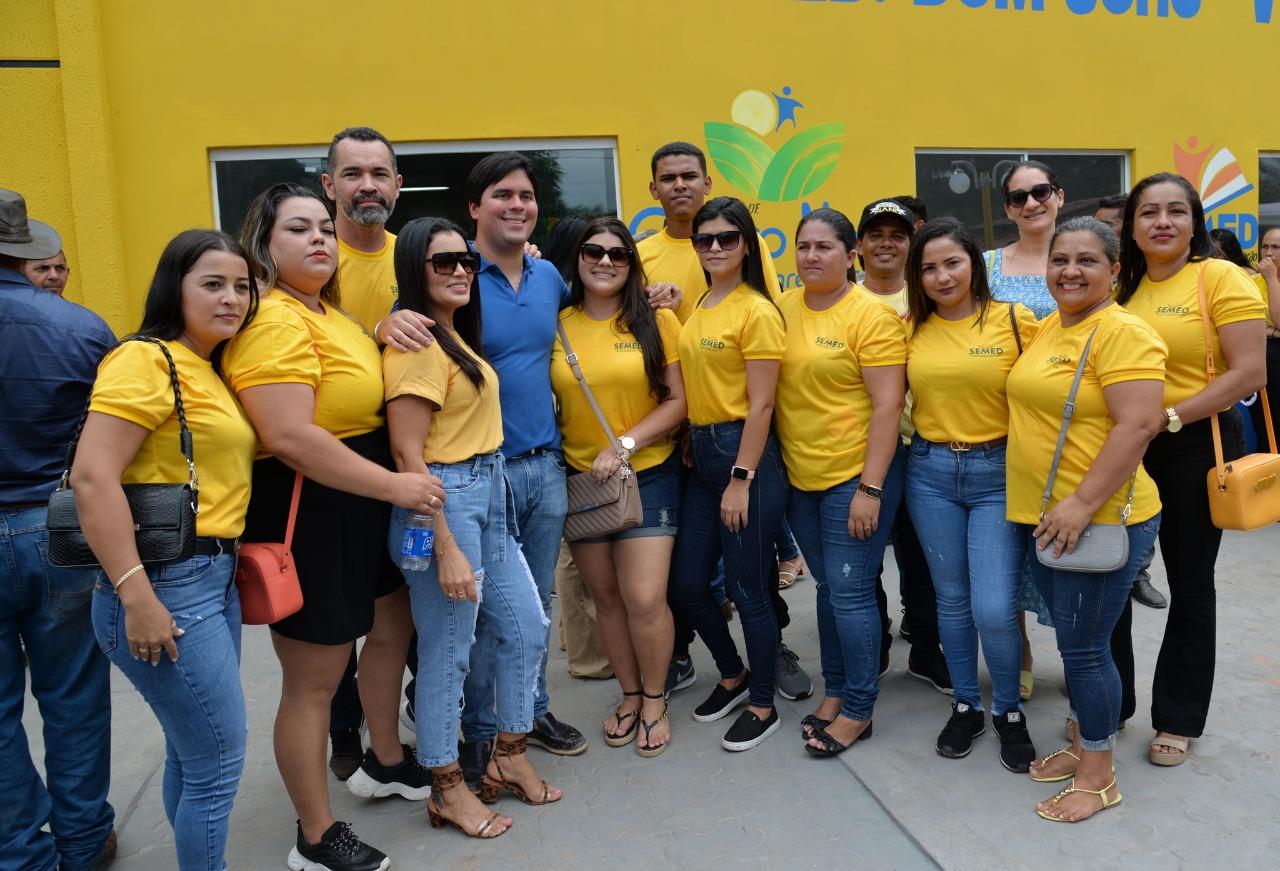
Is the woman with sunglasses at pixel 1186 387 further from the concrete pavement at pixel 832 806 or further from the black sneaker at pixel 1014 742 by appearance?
the black sneaker at pixel 1014 742

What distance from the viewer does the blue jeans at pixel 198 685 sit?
7.39 ft

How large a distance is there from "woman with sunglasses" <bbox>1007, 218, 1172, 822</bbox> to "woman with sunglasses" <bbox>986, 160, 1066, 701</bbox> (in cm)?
67

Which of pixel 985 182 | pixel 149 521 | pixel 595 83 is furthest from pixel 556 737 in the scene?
pixel 985 182

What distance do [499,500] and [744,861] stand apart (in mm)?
1398

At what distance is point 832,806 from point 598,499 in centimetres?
136

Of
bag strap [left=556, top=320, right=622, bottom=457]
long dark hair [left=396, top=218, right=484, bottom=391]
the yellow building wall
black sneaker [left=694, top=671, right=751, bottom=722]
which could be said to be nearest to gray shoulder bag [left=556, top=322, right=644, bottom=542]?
bag strap [left=556, top=320, right=622, bottom=457]

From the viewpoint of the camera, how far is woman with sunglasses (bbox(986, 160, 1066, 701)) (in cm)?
372

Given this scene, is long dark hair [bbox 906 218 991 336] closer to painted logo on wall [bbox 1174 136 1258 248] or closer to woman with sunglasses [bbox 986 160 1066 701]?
woman with sunglasses [bbox 986 160 1066 701]

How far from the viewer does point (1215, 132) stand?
810 cm

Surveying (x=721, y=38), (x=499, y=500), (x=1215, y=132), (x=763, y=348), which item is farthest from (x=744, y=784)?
(x=1215, y=132)

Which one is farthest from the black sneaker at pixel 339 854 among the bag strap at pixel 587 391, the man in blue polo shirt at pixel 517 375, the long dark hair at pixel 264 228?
the long dark hair at pixel 264 228

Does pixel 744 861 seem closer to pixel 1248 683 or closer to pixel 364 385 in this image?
pixel 364 385

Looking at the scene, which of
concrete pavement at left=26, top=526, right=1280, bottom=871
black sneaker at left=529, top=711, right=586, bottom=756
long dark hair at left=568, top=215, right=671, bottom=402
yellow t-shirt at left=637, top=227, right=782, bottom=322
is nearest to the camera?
concrete pavement at left=26, top=526, right=1280, bottom=871

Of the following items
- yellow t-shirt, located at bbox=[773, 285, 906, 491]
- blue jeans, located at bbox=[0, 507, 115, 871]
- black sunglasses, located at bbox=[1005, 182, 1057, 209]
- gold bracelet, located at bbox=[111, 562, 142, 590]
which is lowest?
blue jeans, located at bbox=[0, 507, 115, 871]
